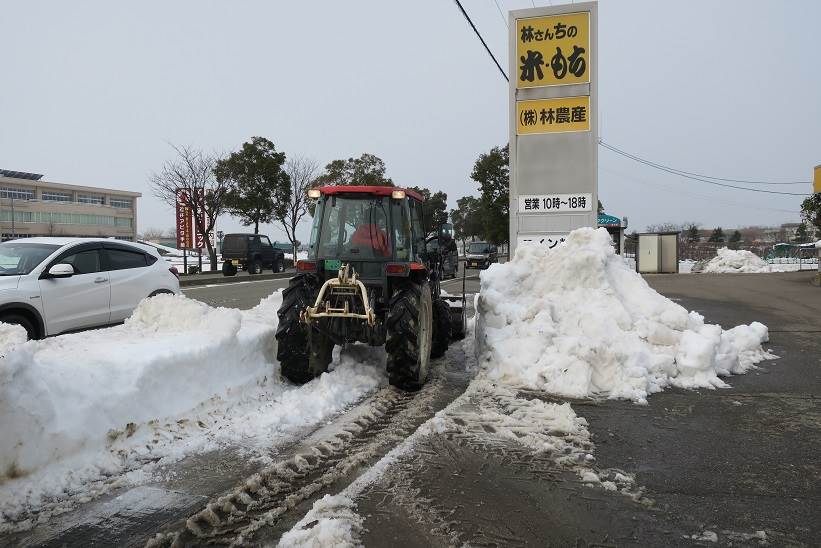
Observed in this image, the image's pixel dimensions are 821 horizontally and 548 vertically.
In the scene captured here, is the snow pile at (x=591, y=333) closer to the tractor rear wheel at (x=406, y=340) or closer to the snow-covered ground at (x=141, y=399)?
the tractor rear wheel at (x=406, y=340)

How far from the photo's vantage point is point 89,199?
270 ft

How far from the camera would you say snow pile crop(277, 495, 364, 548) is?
302 centimetres

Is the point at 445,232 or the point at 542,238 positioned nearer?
the point at 445,232

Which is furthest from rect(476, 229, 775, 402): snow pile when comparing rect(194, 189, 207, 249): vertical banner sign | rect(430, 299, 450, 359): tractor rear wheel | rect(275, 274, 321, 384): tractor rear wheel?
rect(194, 189, 207, 249): vertical banner sign

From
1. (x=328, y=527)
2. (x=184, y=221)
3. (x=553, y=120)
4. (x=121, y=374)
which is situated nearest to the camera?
(x=328, y=527)

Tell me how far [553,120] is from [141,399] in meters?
9.88

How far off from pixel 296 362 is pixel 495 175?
3531cm

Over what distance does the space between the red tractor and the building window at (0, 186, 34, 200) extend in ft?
262

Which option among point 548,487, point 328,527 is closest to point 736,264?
point 548,487

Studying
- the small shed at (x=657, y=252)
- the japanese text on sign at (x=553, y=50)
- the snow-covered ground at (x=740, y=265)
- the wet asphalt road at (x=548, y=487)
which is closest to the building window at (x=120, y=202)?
the small shed at (x=657, y=252)

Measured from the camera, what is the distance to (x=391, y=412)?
216 inches

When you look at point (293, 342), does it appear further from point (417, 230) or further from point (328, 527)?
point (328, 527)

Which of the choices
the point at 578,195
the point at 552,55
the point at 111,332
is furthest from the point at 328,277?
the point at 552,55

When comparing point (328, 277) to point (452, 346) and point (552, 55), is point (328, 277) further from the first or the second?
point (552, 55)
